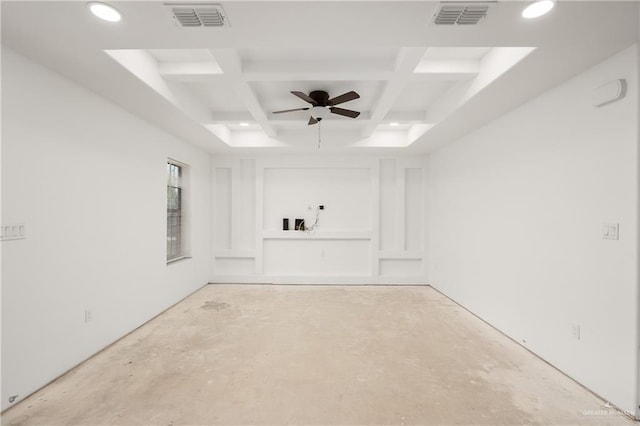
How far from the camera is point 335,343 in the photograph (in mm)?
3113

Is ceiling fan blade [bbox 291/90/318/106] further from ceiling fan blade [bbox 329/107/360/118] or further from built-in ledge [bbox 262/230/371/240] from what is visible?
built-in ledge [bbox 262/230/371/240]

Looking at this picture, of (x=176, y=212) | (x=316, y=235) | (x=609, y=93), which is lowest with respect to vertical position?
(x=316, y=235)

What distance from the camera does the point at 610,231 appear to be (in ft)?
7.13

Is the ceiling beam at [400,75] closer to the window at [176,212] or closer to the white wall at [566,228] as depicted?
the white wall at [566,228]

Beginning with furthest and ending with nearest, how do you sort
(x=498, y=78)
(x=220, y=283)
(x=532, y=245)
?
(x=220, y=283), (x=532, y=245), (x=498, y=78)

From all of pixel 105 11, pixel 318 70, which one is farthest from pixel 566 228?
pixel 105 11

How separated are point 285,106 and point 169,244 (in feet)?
9.55

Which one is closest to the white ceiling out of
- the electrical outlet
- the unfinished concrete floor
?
the electrical outlet

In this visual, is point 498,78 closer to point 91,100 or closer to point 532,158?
point 532,158

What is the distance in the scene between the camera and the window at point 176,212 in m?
4.60

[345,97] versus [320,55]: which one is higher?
[320,55]

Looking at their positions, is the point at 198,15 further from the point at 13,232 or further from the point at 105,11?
the point at 13,232

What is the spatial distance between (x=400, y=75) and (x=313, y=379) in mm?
2948

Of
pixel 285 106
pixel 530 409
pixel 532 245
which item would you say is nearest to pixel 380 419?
pixel 530 409
